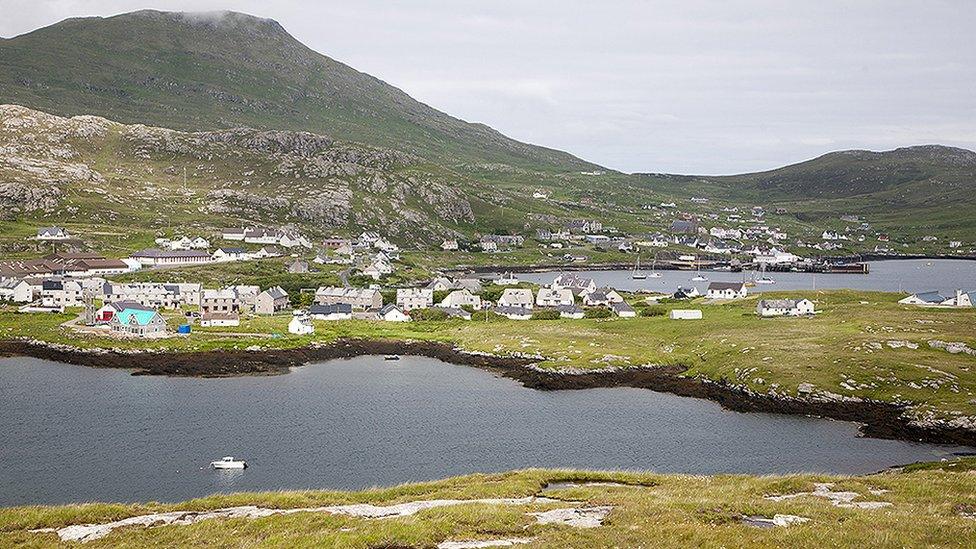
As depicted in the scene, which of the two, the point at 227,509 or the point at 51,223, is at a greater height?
the point at 51,223

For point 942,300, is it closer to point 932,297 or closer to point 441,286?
point 932,297

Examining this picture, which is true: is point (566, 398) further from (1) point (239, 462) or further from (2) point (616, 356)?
(1) point (239, 462)

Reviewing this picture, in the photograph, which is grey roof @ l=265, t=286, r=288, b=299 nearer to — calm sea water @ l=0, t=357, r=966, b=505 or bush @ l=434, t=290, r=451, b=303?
bush @ l=434, t=290, r=451, b=303

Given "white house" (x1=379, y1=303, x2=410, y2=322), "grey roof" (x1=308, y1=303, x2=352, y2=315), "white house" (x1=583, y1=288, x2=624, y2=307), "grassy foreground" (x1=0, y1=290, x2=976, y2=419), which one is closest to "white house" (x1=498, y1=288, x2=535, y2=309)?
"white house" (x1=583, y1=288, x2=624, y2=307)

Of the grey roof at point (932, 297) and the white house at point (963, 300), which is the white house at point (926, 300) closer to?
the grey roof at point (932, 297)

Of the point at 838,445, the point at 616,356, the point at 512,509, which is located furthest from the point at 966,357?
the point at 512,509

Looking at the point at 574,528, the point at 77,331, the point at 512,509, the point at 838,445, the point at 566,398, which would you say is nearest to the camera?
the point at 574,528

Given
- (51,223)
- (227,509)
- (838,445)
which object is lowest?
(838,445)
